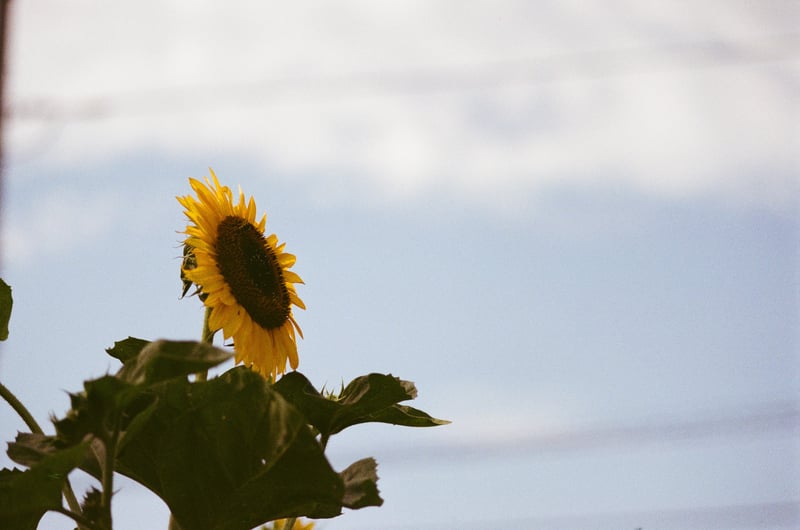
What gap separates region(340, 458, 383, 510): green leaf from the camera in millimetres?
373

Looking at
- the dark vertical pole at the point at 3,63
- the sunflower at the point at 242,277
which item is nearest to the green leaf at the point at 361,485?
the sunflower at the point at 242,277

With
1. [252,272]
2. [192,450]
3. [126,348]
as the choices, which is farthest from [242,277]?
[192,450]

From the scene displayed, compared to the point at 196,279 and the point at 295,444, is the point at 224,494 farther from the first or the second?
the point at 196,279

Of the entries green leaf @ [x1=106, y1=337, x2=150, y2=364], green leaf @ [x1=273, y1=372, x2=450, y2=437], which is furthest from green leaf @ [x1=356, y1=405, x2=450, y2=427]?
green leaf @ [x1=106, y1=337, x2=150, y2=364]

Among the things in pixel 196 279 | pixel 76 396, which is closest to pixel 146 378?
pixel 76 396

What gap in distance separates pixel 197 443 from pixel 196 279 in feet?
0.87

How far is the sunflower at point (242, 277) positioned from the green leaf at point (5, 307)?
0.14 meters

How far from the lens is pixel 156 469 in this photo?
0.40 meters

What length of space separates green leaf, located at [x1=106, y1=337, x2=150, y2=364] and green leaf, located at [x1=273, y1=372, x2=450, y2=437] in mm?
80

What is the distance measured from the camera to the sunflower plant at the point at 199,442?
0.33 m

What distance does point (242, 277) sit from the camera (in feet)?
A: 2.21

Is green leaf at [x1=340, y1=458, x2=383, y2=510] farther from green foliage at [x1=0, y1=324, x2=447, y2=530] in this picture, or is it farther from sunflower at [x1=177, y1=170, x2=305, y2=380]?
A: sunflower at [x1=177, y1=170, x2=305, y2=380]

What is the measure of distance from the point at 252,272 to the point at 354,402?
0.27m

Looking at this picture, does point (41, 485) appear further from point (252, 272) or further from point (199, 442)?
point (252, 272)
